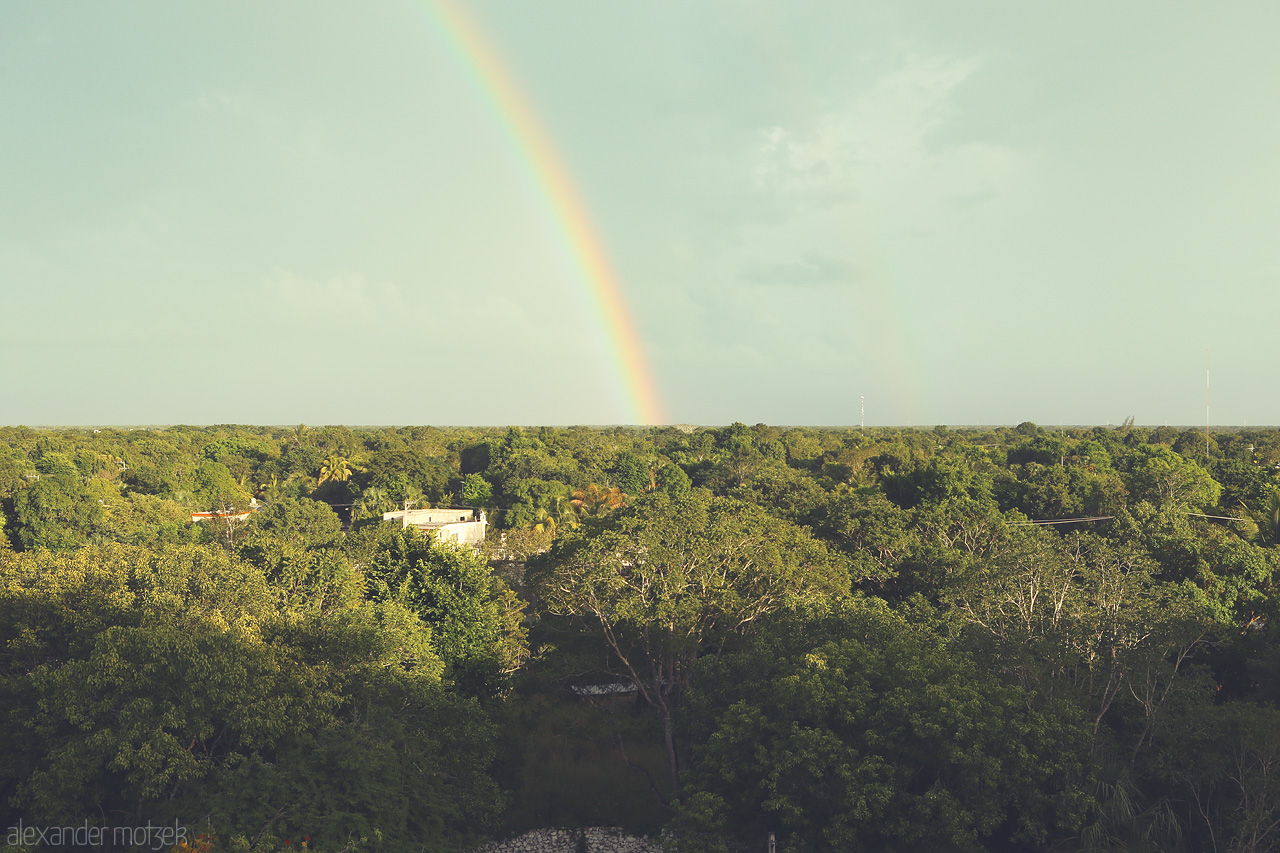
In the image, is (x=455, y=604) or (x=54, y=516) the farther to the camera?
(x=54, y=516)

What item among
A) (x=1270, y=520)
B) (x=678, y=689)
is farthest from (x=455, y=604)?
(x=1270, y=520)

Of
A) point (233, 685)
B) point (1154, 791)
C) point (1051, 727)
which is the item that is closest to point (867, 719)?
point (1051, 727)

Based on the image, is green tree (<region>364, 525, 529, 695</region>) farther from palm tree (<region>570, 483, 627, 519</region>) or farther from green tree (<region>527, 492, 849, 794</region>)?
palm tree (<region>570, 483, 627, 519</region>)

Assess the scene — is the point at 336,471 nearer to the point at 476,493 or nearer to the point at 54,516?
the point at 476,493

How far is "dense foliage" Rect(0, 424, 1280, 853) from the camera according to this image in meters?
11.9

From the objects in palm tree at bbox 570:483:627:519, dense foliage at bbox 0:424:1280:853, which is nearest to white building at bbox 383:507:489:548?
palm tree at bbox 570:483:627:519

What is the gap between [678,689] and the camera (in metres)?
20.6

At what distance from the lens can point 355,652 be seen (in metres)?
15.7

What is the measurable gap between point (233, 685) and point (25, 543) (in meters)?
35.2

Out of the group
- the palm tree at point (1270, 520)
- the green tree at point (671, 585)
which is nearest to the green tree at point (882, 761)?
the green tree at point (671, 585)

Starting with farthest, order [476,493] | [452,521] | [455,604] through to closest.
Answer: [476,493] → [452,521] → [455,604]

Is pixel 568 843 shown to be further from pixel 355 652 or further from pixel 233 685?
pixel 233 685

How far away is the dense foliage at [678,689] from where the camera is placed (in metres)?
11.9

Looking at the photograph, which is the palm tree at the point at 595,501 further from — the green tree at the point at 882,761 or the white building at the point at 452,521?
the green tree at the point at 882,761
